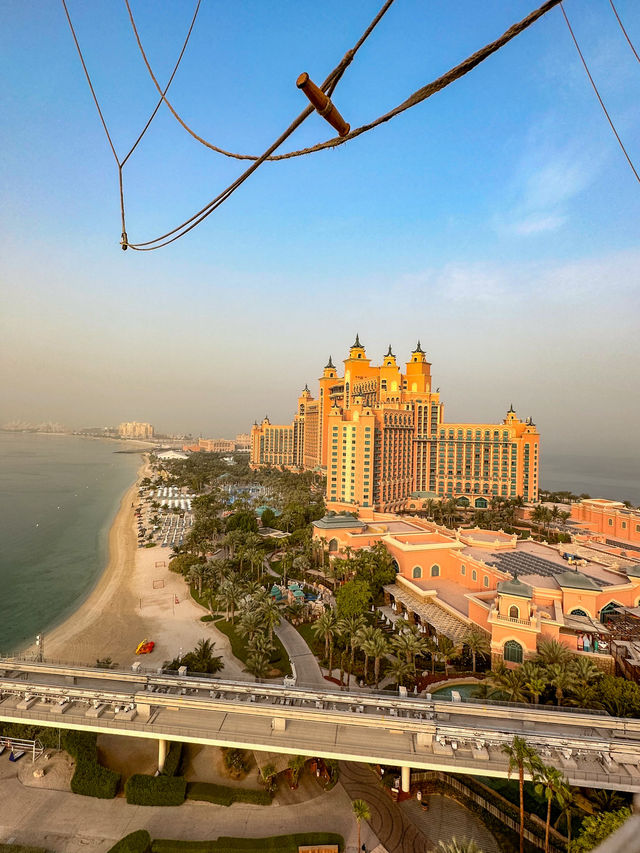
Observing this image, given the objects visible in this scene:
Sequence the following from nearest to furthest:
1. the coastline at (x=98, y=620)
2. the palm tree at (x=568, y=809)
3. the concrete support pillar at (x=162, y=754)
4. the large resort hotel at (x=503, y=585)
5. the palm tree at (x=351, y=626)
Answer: the palm tree at (x=568, y=809) → the concrete support pillar at (x=162, y=754) → the large resort hotel at (x=503, y=585) → the palm tree at (x=351, y=626) → the coastline at (x=98, y=620)

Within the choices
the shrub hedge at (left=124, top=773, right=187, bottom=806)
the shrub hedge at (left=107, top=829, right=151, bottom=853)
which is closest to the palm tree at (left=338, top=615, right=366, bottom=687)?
the shrub hedge at (left=124, top=773, right=187, bottom=806)

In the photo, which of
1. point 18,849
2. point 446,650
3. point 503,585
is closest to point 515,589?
point 503,585

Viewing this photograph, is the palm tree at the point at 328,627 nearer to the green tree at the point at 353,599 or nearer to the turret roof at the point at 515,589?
the green tree at the point at 353,599

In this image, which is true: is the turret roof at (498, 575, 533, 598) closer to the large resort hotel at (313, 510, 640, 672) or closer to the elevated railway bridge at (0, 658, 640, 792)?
the large resort hotel at (313, 510, 640, 672)

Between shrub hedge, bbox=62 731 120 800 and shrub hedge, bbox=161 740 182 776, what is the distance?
1.92m

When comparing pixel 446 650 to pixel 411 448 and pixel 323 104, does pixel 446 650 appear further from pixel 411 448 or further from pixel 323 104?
pixel 411 448

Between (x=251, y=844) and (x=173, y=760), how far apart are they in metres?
5.01

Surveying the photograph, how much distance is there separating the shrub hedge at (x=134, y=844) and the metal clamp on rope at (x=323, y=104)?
21708 millimetres

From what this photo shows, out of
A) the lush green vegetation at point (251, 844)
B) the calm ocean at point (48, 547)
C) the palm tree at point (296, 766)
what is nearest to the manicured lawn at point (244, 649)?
the palm tree at point (296, 766)

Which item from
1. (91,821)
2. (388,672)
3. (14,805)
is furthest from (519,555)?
(14,805)

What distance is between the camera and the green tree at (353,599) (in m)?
27.5

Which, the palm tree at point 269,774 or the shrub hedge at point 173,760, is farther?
the shrub hedge at point 173,760

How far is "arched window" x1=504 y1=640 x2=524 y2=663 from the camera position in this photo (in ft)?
78.0

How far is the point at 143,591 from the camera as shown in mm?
40156
